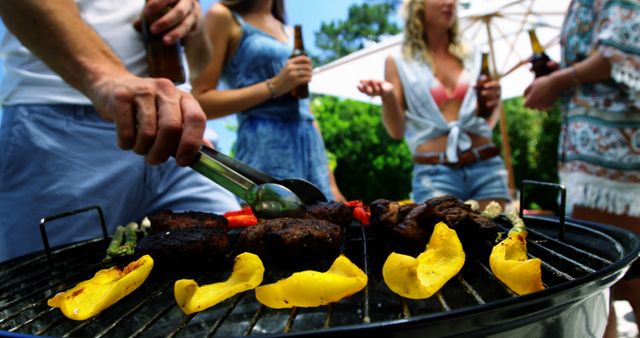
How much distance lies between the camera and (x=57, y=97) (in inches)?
74.9

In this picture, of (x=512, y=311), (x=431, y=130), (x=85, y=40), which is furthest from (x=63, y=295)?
(x=431, y=130)

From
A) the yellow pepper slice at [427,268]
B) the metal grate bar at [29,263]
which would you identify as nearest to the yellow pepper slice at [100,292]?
the metal grate bar at [29,263]

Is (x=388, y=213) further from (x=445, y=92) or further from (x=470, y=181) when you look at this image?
(x=445, y=92)

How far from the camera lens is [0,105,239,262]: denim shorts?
1877mm

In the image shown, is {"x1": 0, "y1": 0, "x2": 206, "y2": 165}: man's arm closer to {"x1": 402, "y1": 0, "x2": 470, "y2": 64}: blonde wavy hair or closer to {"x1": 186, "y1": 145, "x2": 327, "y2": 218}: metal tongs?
{"x1": 186, "y1": 145, "x2": 327, "y2": 218}: metal tongs

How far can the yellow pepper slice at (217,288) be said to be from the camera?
3.29ft

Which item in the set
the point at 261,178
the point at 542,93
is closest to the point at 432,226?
the point at 261,178

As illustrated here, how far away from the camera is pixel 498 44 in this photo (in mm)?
Result: 7309

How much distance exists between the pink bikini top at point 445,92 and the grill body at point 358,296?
203 cm

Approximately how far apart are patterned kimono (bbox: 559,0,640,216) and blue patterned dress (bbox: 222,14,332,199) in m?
1.55

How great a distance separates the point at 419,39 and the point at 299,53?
46.2 inches

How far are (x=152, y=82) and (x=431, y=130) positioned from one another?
2636 millimetres

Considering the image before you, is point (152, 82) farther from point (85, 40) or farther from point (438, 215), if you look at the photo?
point (438, 215)

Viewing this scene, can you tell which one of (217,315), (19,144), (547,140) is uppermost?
(19,144)
